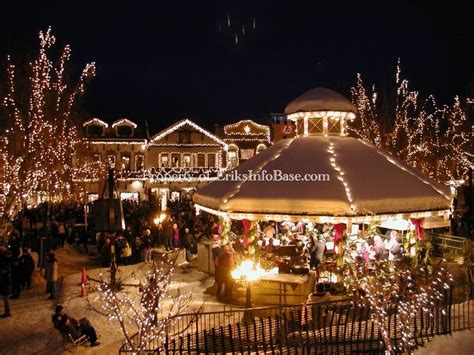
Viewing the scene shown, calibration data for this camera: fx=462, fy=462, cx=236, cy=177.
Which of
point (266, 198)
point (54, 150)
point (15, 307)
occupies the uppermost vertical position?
point (54, 150)

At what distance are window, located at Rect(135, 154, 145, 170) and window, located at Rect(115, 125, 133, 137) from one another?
2238 millimetres

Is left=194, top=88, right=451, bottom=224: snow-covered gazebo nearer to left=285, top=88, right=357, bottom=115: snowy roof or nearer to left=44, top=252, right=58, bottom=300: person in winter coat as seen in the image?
left=285, top=88, right=357, bottom=115: snowy roof

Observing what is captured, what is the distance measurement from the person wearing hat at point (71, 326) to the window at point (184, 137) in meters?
36.7

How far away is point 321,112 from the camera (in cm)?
1641

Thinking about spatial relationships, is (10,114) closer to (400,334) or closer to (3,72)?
(3,72)

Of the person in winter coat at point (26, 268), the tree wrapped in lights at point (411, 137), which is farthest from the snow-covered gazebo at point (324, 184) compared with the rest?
the tree wrapped in lights at point (411, 137)

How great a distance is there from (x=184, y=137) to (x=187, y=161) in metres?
2.44

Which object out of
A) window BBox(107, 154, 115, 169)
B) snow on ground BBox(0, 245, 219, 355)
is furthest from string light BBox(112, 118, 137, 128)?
snow on ground BBox(0, 245, 219, 355)

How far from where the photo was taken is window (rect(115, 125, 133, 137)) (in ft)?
147

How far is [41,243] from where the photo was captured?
17109 millimetres

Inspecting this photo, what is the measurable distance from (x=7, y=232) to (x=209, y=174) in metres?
30.8

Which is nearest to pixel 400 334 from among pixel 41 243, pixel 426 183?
pixel 426 183

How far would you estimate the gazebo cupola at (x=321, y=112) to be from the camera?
53.3ft

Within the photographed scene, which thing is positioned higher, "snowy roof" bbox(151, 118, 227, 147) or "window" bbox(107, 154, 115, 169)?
"snowy roof" bbox(151, 118, 227, 147)
